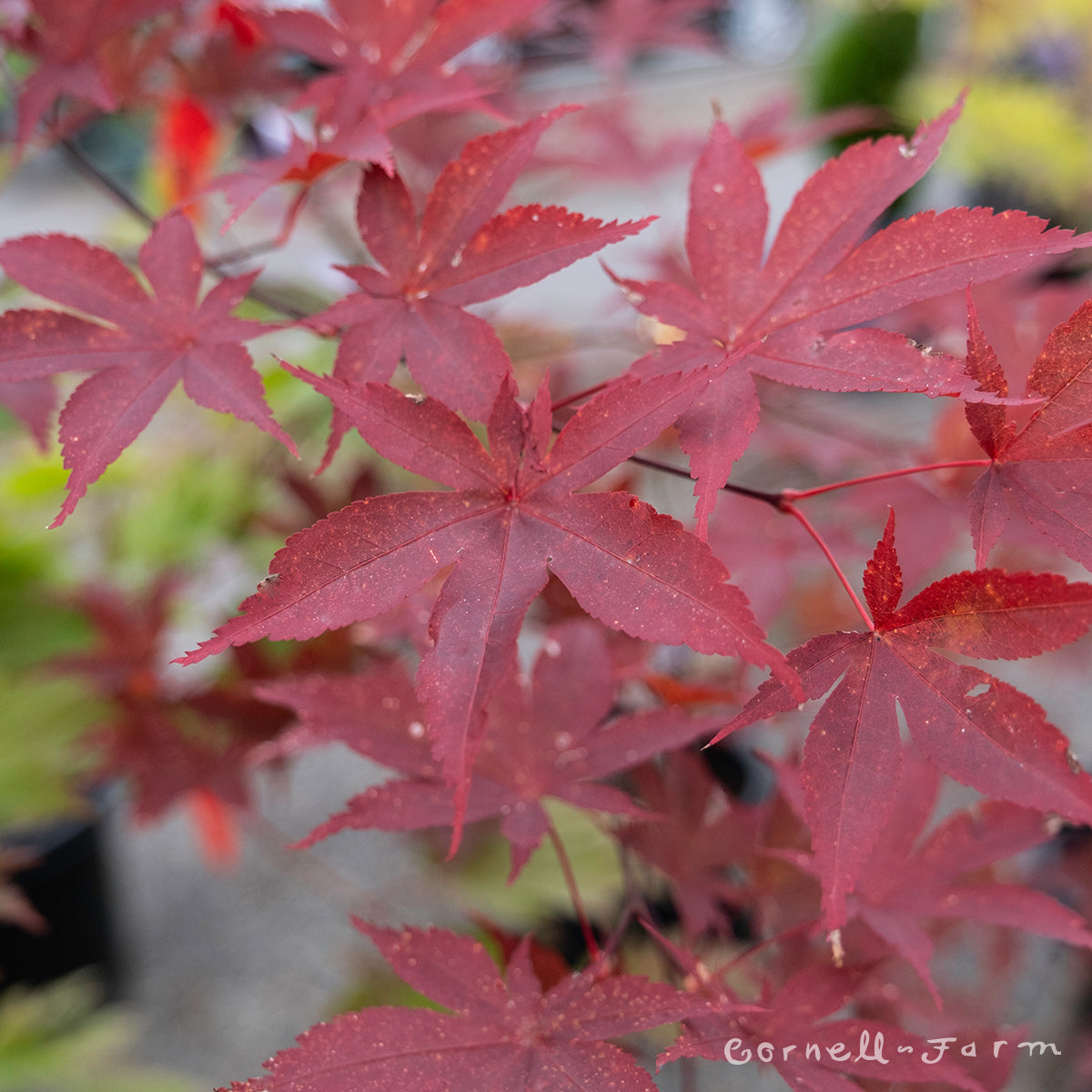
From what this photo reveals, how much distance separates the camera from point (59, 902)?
1068 mm

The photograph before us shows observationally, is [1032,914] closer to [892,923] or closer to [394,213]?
[892,923]

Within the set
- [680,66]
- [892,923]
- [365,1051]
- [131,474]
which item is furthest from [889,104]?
[365,1051]

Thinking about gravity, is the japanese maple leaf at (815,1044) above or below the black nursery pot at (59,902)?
above

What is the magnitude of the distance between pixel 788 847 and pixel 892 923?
0.17 m

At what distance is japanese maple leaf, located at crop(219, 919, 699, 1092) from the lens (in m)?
0.31

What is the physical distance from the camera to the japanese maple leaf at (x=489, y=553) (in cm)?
28

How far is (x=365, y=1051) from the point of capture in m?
0.32

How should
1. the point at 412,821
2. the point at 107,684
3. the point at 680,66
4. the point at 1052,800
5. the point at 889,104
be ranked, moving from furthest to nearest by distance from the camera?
the point at 680,66, the point at 889,104, the point at 107,684, the point at 412,821, the point at 1052,800

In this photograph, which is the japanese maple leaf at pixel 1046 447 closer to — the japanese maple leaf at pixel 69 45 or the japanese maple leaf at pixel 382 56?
the japanese maple leaf at pixel 382 56

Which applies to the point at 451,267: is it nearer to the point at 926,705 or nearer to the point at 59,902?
the point at 926,705

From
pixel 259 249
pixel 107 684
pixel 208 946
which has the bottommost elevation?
pixel 208 946

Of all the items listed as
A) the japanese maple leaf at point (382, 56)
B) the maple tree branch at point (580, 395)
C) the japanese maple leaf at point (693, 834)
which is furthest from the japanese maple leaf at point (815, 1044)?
the japanese maple leaf at point (382, 56)

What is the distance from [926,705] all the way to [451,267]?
0.24 meters

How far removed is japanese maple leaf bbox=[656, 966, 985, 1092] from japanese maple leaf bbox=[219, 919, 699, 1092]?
22 mm
